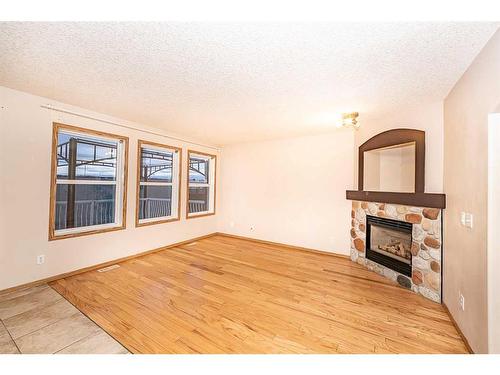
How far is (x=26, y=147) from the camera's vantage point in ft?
8.16

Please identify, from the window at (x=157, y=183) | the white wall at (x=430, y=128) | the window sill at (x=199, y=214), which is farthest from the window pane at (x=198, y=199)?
the white wall at (x=430, y=128)

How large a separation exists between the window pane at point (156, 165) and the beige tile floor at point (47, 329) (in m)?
2.18

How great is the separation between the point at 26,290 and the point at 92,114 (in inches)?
94.7

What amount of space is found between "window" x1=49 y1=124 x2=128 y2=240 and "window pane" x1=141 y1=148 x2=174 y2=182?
421mm

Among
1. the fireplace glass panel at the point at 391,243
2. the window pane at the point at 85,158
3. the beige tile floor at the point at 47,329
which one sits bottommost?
the beige tile floor at the point at 47,329

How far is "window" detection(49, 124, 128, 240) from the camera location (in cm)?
283

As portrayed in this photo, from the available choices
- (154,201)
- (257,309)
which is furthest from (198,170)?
(257,309)

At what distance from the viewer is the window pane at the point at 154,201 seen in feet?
12.8

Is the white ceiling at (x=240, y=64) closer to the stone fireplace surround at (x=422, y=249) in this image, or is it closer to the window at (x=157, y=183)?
the window at (x=157, y=183)

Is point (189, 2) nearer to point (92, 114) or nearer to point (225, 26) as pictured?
point (225, 26)

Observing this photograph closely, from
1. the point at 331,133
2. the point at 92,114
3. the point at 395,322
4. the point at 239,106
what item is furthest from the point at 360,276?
the point at 92,114

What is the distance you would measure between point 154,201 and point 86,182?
1.24m

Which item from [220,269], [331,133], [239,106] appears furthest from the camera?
[331,133]
